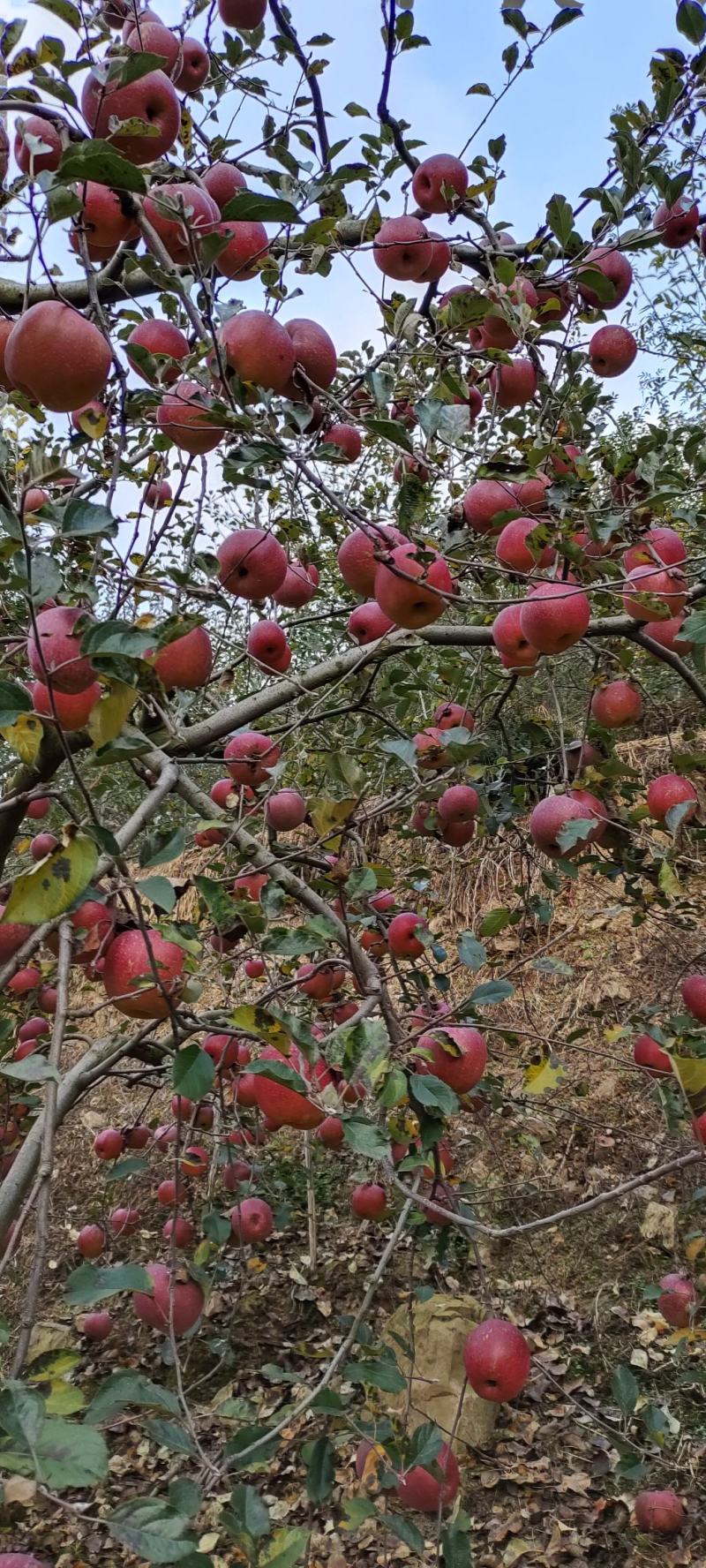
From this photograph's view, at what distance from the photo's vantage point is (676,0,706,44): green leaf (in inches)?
69.4

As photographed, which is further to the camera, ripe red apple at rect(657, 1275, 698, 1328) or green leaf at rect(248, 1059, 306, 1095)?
ripe red apple at rect(657, 1275, 698, 1328)

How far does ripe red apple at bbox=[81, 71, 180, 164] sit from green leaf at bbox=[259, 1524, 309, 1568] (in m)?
1.82

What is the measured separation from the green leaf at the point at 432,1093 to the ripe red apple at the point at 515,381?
1.43 m

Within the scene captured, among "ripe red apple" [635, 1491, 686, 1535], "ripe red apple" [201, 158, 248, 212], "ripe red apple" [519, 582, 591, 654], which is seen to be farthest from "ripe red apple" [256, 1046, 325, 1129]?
"ripe red apple" [635, 1491, 686, 1535]

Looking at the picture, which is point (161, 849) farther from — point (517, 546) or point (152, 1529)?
point (517, 546)

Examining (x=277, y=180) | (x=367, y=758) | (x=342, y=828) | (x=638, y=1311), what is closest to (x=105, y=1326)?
(x=638, y=1311)

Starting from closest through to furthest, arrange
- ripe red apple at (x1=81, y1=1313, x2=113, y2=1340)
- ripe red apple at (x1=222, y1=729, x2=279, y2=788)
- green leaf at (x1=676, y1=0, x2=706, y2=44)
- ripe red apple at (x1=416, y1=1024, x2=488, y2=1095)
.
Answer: ripe red apple at (x1=416, y1=1024, x2=488, y2=1095)
green leaf at (x1=676, y1=0, x2=706, y2=44)
ripe red apple at (x1=222, y1=729, x2=279, y2=788)
ripe red apple at (x1=81, y1=1313, x2=113, y2=1340)

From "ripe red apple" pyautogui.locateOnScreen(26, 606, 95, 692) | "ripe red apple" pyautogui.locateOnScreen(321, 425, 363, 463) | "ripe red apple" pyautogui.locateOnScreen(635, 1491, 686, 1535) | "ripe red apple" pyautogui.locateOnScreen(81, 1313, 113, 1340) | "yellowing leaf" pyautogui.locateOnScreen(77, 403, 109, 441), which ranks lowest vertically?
"ripe red apple" pyautogui.locateOnScreen(635, 1491, 686, 1535)

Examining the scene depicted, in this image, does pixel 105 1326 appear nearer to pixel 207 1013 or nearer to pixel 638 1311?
pixel 638 1311

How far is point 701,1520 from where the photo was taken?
7.79 ft

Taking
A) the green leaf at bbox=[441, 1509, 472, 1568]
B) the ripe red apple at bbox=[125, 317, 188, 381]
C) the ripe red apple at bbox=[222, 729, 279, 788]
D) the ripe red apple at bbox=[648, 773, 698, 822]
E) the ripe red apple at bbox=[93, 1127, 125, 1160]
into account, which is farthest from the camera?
the ripe red apple at bbox=[93, 1127, 125, 1160]

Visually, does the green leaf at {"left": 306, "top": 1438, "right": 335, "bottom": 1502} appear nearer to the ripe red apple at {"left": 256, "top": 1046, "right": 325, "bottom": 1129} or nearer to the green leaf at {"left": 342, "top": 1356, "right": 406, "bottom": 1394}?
the green leaf at {"left": 342, "top": 1356, "right": 406, "bottom": 1394}

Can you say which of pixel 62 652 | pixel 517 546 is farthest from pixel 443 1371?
pixel 62 652

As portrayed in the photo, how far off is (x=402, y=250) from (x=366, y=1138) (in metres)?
1.80
